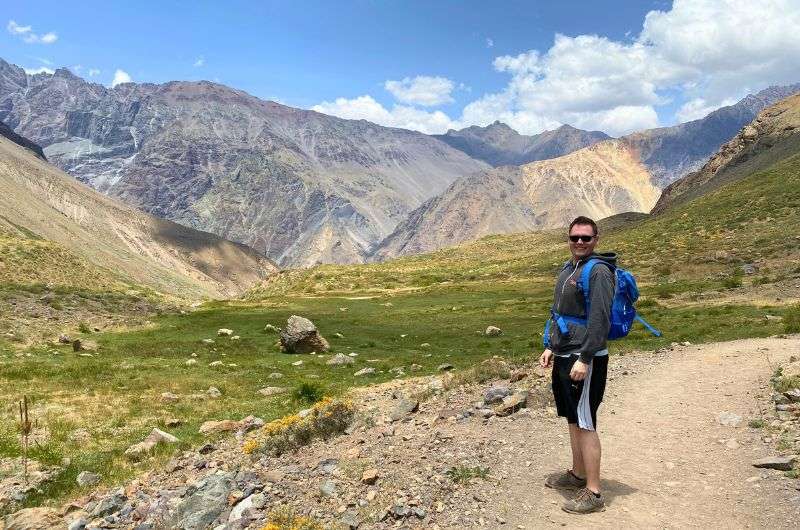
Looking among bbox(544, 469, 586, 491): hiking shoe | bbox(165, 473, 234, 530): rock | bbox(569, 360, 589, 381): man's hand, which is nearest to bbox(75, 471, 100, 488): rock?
bbox(165, 473, 234, 530): rock

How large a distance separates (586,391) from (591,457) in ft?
3.41

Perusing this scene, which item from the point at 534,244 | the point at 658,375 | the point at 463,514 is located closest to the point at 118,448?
the point at 463,514

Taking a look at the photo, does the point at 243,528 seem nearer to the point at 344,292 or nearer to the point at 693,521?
the point at 693,521

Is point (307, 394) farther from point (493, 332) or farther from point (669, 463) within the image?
point (493, 332)

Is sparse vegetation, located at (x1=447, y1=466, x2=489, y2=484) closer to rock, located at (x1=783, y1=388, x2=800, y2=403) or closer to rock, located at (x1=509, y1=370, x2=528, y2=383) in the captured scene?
rock, located at (x1=509, y1=370, x2=528, y2=383)

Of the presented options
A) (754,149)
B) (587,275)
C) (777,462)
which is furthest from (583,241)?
(754,149)

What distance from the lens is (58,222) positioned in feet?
504

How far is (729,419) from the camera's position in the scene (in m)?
12.0

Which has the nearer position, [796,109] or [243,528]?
[243,528]

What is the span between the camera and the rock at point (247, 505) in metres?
9.59

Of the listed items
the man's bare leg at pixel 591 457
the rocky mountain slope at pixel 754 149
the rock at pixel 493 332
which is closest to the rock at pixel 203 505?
the man's bare leg at pixel 591 457

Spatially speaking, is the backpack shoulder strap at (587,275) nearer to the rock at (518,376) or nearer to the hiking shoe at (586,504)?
the hiking shoe at (586,504)

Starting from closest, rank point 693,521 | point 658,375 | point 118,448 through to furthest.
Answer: point 693,521, point 118,448, point 658,375

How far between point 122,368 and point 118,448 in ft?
41.5
